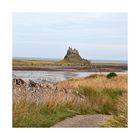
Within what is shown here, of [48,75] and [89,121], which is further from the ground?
[48,75]

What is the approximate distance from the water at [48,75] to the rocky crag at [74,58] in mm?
78

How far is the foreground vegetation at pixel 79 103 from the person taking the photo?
62.8 ft

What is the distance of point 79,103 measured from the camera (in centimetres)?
1920

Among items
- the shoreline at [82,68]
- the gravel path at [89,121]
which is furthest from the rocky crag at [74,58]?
the gravel path at [89,121]

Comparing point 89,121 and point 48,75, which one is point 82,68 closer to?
point 48,75

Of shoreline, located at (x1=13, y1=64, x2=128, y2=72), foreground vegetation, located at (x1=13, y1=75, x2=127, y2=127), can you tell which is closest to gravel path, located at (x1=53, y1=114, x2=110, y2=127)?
foreground vegetation, located at (x1=13, y1=75, x2=127, y2=127)

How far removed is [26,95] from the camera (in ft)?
62.9

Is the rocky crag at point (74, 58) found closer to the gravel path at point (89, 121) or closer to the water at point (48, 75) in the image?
the water at point (48, 75)

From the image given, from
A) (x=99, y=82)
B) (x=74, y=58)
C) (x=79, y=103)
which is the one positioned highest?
(x=74, y=58)

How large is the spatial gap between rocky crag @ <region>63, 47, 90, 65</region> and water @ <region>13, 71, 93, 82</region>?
8cm

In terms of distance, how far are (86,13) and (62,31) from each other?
0.70 feet

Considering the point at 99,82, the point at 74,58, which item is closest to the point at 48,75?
the point at 74,58

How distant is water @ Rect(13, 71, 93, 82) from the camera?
19156 millimetres

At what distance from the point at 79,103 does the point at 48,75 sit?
297mm
